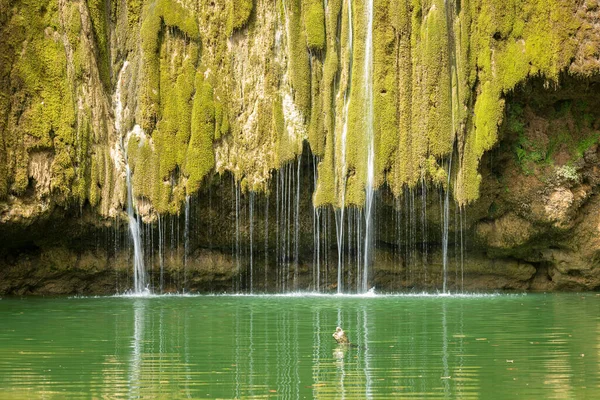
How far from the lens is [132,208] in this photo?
27328mm

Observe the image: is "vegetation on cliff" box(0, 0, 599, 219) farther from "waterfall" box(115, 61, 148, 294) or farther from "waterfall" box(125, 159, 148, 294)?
"waterfall" box(125, 159, 148, 294)

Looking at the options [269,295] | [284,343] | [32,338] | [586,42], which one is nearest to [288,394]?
[284,343]

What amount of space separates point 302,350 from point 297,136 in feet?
40.1

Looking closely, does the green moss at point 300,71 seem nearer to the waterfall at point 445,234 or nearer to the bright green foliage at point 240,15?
the bright green foliage at point 240,15

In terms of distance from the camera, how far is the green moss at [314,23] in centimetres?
2727

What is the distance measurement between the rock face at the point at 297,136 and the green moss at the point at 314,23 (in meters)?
0.09

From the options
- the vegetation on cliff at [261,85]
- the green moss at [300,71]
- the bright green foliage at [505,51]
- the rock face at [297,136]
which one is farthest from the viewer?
the green moss at [300,71]

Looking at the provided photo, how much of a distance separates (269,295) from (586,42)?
34.6 feet

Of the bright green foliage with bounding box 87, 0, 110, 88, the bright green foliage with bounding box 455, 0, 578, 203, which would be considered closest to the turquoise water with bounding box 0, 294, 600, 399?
the bright green foliage with bounding box 455, 0, 578, 203

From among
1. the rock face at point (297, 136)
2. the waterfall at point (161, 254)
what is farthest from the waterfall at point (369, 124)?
the waterfall at point (161, 254)

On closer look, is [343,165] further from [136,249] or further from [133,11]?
[133,11]

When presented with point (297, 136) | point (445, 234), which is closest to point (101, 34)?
point (297, 136)

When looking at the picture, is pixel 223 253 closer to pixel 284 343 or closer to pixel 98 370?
pixel 284 343

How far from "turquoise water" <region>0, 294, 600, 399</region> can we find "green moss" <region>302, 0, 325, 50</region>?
24.6ft
